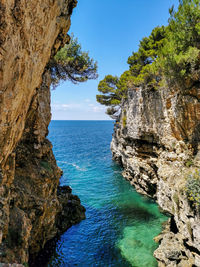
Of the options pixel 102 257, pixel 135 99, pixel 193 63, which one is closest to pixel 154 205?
pixel 102 257

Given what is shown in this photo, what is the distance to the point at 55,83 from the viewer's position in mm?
15586

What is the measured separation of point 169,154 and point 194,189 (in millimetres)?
5099

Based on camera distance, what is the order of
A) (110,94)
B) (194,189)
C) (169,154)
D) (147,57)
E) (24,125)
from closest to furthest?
(24,125)
(194,189)
(169,154)
(147,57)
(110,94)

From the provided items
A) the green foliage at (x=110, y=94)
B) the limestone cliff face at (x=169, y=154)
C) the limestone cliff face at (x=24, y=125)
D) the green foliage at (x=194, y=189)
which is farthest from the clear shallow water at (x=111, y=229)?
the green foliage at (x=110, y=94)

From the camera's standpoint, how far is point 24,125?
6.91 meters

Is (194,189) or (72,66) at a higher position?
(72,66)

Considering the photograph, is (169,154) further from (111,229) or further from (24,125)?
(24,125)

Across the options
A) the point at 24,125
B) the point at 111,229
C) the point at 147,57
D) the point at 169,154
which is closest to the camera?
the point at 24,125

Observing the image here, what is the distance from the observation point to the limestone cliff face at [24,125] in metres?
A: 4.23

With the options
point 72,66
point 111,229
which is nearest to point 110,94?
point 72,66

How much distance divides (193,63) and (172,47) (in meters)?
2.10

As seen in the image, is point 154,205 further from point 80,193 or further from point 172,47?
point 172,47

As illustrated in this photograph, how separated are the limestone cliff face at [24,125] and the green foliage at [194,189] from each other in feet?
28.1

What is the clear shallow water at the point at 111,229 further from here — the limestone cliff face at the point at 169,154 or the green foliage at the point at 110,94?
the green foliage at the point at 110,94
